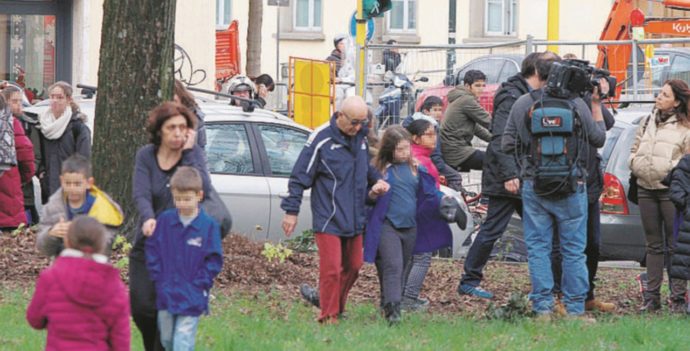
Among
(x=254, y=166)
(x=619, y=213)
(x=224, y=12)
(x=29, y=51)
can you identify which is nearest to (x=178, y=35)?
(x=29, y=51)

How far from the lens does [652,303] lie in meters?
11.8

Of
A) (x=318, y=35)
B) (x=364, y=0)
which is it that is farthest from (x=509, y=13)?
(x=364, y=0)

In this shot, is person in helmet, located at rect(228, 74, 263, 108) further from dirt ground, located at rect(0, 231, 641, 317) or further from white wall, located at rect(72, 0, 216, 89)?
dirt ground, located at rect(0, 231, 641, 317)

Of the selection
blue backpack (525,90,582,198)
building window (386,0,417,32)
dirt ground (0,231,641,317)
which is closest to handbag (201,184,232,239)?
blue backpack (525,90,582,198)

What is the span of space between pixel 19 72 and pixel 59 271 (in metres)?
16.1

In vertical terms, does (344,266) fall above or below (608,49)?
below

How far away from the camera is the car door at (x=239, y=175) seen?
14.1 meters

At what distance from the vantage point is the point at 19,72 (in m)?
22.4

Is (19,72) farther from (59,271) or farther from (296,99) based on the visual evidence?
(59,271)

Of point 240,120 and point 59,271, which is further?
point 240,120

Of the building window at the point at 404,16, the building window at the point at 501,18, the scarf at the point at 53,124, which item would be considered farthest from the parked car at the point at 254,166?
the building window at the point at 501,18

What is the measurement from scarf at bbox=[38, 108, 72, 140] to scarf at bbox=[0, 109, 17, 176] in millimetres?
527

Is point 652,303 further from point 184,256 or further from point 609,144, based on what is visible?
point 184,256

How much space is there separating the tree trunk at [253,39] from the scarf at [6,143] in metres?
15.4
